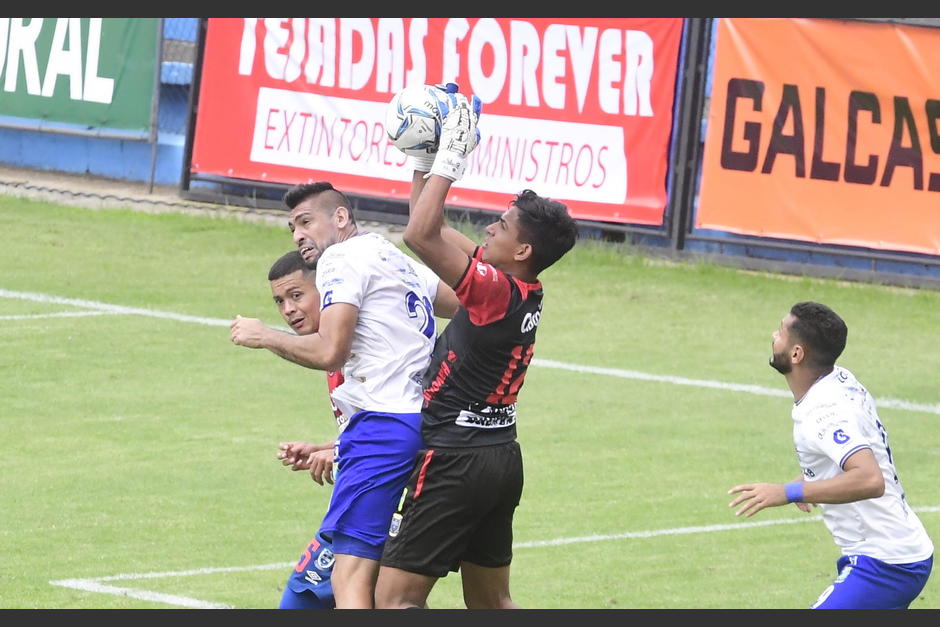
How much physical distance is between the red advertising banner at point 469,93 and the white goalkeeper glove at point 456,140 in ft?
39.6

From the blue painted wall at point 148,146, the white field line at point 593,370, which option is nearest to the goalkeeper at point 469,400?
the white field line at point 593,370

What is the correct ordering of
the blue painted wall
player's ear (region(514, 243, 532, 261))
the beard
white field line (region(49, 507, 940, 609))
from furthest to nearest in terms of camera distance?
1. the blue painted wall
2. white field line (region(49, 507, 940, 609))
3. the beard
4. player's ear (region(514, 243, 532, 261))

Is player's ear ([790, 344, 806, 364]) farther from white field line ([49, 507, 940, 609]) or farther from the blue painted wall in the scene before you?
the blue painted wall

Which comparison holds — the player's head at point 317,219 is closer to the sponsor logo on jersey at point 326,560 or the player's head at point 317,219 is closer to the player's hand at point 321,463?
the player's hand at point 321,463

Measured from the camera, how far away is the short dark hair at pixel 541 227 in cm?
755

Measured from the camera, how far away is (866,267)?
1950cm

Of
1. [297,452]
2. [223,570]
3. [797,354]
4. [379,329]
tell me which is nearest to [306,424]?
[223,570]

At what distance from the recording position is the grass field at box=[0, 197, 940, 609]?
1027cm

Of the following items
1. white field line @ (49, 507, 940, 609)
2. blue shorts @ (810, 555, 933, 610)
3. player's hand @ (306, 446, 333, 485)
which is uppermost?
player's hand @ (306, 446, 333, 485)

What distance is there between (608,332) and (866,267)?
342 centimetres

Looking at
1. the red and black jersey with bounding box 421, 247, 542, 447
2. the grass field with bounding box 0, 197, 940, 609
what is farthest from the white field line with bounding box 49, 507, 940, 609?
the red and black jersey with bounding box 421, 247, 542, 447

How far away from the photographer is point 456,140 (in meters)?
7.44

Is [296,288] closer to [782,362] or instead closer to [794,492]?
[782,362]

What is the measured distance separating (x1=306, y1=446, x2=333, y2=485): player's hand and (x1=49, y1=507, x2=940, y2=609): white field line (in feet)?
5.44
